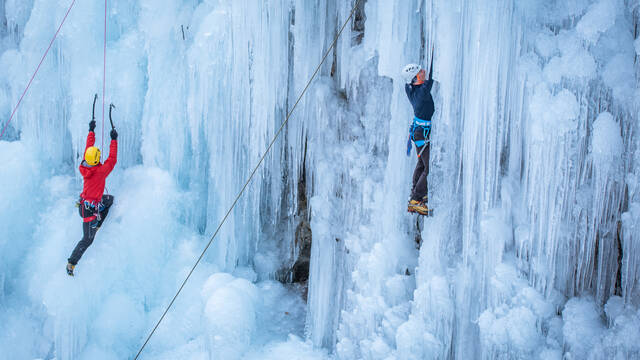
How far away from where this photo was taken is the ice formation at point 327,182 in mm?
2889

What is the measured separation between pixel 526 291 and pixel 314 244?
8.79ft

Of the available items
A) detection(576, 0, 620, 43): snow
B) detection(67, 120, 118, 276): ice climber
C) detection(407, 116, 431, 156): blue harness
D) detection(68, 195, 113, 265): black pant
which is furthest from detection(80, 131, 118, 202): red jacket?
detection(576, 0, 620, 43): snow

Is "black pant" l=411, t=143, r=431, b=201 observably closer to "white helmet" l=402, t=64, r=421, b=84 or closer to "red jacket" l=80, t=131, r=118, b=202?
"white helmet" l=402, t=64, r=421, b=84

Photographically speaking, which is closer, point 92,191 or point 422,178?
point 422,178

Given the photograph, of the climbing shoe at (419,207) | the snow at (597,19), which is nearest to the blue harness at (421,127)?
the climbing shoe at (419,207)

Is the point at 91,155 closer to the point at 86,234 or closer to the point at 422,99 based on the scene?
the point at 86,234

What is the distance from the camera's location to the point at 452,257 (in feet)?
12.5

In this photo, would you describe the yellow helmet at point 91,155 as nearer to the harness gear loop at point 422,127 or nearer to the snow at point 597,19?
the harness gear loop at point 422,127

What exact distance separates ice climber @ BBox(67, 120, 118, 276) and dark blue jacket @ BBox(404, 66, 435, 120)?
3.38 meters

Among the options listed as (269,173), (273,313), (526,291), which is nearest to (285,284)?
(273,313)

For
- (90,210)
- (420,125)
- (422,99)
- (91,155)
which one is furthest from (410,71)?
(90,210)

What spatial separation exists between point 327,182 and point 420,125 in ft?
5.23

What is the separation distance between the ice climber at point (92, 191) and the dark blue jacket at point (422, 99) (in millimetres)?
3379

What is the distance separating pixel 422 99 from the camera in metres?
3.71
